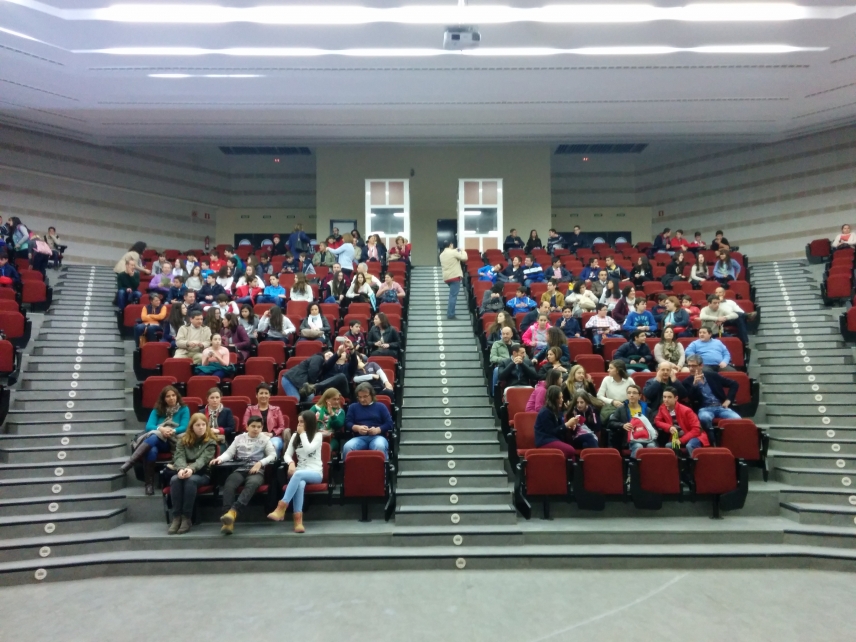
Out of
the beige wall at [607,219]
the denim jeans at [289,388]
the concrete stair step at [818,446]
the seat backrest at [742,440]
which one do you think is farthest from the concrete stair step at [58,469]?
the beige wall at [607,219]

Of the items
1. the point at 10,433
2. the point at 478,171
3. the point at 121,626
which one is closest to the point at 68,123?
the point at 10,433

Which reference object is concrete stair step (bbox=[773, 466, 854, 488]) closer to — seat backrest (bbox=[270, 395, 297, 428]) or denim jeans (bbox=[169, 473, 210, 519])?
seat backrest (bbox=[270, 395, 297, 428])

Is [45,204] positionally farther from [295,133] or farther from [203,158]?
[295,133]

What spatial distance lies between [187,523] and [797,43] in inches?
365

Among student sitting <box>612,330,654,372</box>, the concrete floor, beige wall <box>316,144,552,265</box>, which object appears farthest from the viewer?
beige wall <box>316,144,552,265</box>

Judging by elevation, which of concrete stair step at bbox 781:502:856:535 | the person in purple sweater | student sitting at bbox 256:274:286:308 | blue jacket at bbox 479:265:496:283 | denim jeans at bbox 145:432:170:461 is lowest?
concrete stair step at bbox 781:502:856:535

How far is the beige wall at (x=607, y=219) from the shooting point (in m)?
16.6

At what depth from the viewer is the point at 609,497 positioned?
562 cm

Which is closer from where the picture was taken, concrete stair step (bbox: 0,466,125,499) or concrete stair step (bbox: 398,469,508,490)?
concrete stair step (bbox: 0,466,125,499)

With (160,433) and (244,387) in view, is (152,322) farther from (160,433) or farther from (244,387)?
(160,433)

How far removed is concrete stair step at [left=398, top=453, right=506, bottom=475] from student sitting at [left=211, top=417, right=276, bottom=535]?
1.38 meters

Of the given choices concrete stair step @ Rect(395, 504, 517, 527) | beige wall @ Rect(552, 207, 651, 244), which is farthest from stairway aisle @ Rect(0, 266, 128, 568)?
beige wall @ Rect(552, 207, 651, 244)

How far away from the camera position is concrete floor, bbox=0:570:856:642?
3.89 m

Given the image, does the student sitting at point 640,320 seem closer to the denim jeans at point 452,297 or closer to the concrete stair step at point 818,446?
the concrete stair step at point 818,446
